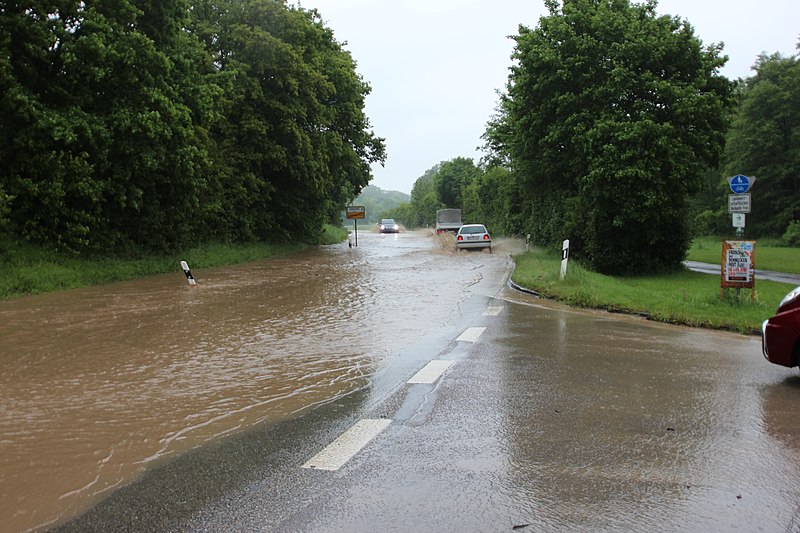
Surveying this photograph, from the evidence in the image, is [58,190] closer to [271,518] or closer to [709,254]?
[271,518]

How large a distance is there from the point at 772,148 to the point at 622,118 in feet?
116

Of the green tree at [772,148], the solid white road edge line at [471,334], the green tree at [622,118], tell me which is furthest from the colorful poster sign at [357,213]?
the solid white road edge line at [471,334]

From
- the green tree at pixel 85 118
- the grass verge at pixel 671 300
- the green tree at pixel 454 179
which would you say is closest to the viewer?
the grass verge at pixel 671 300

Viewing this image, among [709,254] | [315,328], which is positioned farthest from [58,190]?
[709,254]

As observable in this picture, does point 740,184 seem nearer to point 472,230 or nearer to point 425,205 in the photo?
point 472,230

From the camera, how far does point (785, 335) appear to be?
21.4ft

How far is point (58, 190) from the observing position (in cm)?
1675

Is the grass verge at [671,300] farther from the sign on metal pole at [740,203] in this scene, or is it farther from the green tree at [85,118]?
the green tree at [85,118]

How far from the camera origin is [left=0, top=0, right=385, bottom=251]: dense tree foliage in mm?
16922

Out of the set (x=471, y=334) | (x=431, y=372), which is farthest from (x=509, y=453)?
(x=471, y=334)

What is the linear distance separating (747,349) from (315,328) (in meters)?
6.56

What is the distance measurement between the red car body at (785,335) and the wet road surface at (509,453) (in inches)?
12.1

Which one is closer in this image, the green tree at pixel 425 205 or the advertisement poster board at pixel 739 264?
the advertisement poster board at pixel 739 264

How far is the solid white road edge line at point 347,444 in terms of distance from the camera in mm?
4457
